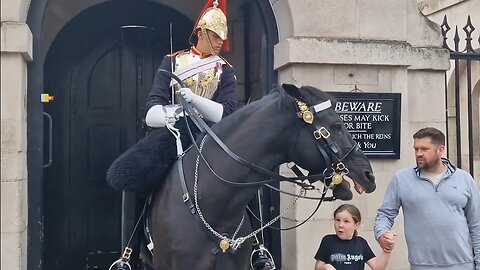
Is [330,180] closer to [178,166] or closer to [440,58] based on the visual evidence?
[178,166]

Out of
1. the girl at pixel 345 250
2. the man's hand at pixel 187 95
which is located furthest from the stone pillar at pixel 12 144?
the girl at pixel 345 250

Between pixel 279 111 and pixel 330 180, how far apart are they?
0.49 metres

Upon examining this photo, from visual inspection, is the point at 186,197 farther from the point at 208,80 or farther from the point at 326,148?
the point at 208,80

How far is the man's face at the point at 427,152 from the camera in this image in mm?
4035

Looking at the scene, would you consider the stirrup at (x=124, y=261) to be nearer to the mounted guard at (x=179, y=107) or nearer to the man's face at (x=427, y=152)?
the mounted guard at (x=179, y=107)

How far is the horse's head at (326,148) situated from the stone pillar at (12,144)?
2.57 m

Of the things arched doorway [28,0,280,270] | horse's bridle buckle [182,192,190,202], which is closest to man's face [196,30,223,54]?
horse's bridle buckle [182,192,190,202]

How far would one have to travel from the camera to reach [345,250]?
4.47m

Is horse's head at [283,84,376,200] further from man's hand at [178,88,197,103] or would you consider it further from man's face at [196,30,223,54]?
man's face at [196,30,223,54]

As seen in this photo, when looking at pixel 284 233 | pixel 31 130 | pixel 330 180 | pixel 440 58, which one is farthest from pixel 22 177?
pixel 440 58

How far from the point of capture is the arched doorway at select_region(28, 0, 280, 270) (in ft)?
23.8

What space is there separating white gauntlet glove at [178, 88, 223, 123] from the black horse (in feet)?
0.98

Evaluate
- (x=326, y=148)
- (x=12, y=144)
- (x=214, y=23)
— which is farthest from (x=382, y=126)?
(x=12, y=144)

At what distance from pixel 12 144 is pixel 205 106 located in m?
2.00
